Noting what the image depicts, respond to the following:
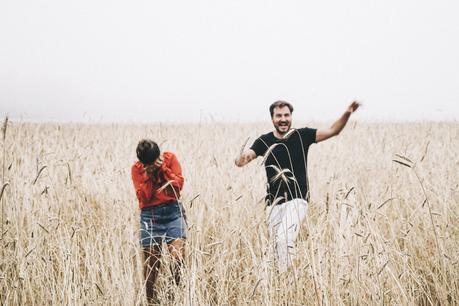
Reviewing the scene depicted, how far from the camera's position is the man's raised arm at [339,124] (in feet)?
9.21

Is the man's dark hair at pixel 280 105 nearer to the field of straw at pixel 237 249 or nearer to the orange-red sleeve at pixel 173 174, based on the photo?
the field of straw at pixel 237 249

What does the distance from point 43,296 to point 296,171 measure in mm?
2214

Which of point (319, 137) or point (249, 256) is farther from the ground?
point (319, 137)

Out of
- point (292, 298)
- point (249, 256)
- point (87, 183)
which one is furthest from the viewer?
point (87, 183)

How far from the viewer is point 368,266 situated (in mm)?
1932

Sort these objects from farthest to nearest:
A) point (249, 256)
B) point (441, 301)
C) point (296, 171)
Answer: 1. point (296, 171)
2. point (249, 256)
3. point (441, 301)

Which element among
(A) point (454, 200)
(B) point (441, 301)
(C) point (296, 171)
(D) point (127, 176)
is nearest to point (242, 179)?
(C) point (296, 171)

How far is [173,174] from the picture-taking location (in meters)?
2.56

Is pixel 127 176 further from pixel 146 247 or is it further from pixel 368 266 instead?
pixel 368 266

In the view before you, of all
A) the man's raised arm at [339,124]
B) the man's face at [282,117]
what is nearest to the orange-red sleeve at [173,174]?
the man's face at [282,117]

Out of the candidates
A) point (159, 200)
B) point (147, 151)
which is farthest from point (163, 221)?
point (147, 151)

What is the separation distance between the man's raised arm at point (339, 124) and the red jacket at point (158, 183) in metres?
1.41

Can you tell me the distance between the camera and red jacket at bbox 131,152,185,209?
2.52 meters

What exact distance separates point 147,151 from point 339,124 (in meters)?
1.72
